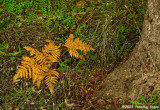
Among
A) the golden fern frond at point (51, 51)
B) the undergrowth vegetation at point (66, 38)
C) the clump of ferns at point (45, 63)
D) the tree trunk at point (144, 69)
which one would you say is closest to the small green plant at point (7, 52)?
the undergrowth vegetation at point (66, 38)

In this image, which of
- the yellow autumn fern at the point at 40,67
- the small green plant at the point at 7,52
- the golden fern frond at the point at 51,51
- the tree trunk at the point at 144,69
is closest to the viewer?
the tree trunk at the point at 144,69

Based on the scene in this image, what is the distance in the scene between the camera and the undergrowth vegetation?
113 inches

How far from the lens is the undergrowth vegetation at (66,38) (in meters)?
2.87

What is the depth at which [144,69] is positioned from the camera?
7.75ft

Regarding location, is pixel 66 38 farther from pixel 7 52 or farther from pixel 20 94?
pixel 20 94

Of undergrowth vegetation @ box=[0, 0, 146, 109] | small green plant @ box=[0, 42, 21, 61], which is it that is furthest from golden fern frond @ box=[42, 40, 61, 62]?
small green plant @ box=[0, 42, 21, 61]

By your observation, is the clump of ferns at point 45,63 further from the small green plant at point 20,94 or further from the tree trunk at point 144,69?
the tree trunk at point 144,69

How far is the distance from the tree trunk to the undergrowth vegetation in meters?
0.22

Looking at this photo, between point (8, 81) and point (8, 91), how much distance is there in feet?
0.68

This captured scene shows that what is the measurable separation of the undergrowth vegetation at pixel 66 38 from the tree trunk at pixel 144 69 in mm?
217

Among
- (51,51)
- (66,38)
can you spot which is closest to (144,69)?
(51,51)

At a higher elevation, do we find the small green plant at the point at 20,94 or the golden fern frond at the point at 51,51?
the golden fern frond at the point at 51,51

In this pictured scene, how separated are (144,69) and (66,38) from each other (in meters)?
1.82

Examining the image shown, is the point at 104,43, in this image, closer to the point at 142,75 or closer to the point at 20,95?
the point at 142,75
